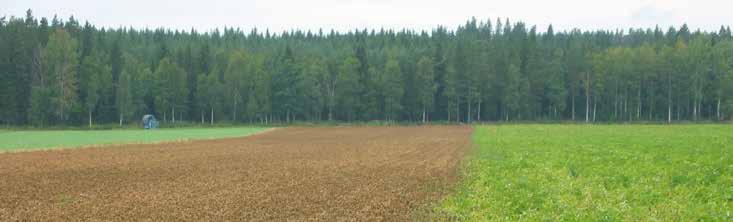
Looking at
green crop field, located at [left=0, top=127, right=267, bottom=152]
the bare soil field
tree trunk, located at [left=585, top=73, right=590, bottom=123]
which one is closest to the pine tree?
green crop field, located at [left=0, top=127, right=267, bottom=152]

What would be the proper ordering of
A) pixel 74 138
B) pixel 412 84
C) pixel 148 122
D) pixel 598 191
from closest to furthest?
pixel 598 191, pixel 74 138, pixel 148 122, pixel 412 84

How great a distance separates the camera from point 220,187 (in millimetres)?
20344

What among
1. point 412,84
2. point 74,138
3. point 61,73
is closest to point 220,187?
point 74,138

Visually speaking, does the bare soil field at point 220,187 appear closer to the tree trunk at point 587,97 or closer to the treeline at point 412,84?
the treeline at point 412,84

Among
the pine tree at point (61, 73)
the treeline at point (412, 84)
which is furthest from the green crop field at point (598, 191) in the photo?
the treeline at point (412, 84)

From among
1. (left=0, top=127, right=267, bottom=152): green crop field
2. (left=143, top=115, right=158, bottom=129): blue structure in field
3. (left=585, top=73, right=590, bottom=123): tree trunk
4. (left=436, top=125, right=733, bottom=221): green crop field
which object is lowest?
(left=0, top=127, right=267, bottom=152): green crop field

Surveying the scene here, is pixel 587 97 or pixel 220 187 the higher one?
pixel 587 97

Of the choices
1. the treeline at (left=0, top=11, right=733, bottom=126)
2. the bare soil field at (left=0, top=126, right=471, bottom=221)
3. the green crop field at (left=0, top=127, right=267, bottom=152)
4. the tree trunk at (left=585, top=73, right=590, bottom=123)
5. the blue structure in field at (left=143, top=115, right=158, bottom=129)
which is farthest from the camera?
the tree trunk at (left=585, top=73, right=590, bottom=123)

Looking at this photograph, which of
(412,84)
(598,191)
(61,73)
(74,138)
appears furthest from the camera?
(412,84)

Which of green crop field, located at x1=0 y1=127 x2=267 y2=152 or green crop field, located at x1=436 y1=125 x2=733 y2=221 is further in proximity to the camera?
green crop field, located at x1=0 y1=127 x2=267 y2=152

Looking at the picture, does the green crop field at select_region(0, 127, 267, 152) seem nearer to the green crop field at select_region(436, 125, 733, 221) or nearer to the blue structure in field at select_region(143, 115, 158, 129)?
the blue structure in field at select_region(143, 115, 158, 129)

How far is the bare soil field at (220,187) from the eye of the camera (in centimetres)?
1524

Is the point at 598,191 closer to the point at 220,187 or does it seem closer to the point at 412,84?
the point at 220,187

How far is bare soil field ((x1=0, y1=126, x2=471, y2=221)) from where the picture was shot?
50.0ft
